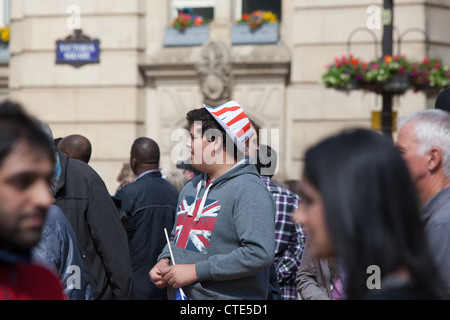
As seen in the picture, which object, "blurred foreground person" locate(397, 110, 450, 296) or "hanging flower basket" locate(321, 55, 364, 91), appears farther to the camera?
"hanging flower basket" locate(321, 55, 364, 91)

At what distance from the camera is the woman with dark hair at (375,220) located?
1.76m

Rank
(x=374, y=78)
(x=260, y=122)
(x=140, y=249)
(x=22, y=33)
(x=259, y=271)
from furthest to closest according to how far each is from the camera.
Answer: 1. (x=22, y=33)
2. (x=260, y=122)
3. (x=374, y=78)
4. (x=140, y=249)
5. (x=259, y=271)

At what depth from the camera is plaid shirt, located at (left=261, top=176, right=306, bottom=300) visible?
5223mm

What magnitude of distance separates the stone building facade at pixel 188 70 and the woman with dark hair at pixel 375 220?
424 inches

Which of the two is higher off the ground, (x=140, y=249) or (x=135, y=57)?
(x=135, y=57)

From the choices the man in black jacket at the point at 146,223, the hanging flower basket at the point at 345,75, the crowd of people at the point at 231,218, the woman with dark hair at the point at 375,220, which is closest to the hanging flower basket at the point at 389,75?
the hanging flower basket at the point at 345,75

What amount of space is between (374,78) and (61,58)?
6.26m

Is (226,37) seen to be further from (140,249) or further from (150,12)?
(140,249)

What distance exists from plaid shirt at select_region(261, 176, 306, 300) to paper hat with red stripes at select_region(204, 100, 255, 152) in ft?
4.06

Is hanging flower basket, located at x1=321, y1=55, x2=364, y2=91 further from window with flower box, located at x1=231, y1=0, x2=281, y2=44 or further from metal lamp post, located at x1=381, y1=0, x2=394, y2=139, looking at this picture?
window with flower box, located at x1=231, y1=0, x2=281, y2=44

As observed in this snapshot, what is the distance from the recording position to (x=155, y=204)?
6.41 metres

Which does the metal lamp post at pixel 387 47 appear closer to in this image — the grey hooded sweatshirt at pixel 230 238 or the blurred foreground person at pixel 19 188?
the grey hooded sweatshirt at pixel 230 238

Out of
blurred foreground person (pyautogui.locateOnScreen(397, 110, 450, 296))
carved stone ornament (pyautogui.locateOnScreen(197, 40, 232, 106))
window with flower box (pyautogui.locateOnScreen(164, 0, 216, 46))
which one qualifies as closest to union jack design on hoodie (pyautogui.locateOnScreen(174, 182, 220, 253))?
blurred foreground person (pyautogui.locateOnScreen(397, 110, 450, 296))

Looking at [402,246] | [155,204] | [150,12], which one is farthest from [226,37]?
[402,246]
